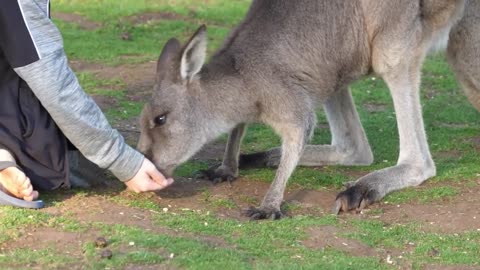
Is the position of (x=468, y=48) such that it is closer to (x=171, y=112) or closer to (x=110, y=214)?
(x=171, y=112)

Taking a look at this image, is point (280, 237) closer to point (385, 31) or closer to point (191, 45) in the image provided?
point (191, 45)

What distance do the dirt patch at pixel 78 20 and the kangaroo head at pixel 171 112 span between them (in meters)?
5.10

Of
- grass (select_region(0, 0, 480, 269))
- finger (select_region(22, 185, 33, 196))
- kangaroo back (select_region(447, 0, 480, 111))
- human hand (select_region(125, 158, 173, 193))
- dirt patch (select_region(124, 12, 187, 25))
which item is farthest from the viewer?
dirt patch (select_region(124, 12, 187, 25))

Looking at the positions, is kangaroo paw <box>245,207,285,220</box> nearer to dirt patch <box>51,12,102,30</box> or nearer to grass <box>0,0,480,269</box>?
grass <box>0,0,480,269</box>

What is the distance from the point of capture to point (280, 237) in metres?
4.24

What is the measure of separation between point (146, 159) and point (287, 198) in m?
0.87

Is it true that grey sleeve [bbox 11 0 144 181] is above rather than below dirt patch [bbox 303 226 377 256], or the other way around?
above

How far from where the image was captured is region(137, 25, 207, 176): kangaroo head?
4.89m

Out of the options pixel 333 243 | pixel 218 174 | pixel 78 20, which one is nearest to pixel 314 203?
pixel 218 174

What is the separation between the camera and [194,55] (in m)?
4.83

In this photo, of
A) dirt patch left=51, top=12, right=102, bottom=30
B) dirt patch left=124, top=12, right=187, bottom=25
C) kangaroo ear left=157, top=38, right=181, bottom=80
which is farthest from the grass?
dirt patch left=124, top=12, right=187, bottom=25

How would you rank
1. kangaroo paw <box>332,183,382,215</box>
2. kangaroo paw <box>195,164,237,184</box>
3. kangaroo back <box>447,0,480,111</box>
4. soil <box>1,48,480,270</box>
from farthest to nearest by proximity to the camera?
kangaroo back <box>447,0,480,111</box>, kangaroo paw <box>195,164,237,184</box>, kangaroo paw <box>332,183,382,215</box>, soil <box>1,48,480,270</box>

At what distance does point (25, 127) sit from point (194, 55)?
951 millimetres

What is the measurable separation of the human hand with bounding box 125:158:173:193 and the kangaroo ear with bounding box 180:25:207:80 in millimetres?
557
